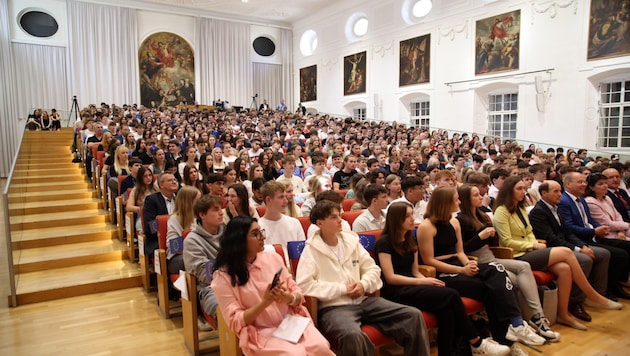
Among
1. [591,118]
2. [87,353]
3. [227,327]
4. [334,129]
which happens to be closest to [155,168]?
[87,353]

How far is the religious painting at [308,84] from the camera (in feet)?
81.9

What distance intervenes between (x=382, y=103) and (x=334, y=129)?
5937mm

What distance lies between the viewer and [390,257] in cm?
320

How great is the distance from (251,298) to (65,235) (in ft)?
14.2

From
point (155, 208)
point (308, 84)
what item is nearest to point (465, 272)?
point (155, 208)

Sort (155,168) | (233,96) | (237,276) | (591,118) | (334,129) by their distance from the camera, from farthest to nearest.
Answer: (233,96) < (334,129) < (591,118) < (155,168) < (237,276)

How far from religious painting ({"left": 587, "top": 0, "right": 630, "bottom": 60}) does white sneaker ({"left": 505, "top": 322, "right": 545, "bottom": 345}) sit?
40.4 feet

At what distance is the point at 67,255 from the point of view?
510 centimetres

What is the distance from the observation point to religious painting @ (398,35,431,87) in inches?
714

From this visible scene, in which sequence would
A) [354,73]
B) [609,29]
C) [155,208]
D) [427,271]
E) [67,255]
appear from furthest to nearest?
A: [354,73] → [609,29] → [67,255] → [155,208] → [427,271]

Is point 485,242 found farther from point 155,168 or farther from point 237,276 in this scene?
point 155,168

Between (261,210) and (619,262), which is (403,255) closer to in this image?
(261,210)

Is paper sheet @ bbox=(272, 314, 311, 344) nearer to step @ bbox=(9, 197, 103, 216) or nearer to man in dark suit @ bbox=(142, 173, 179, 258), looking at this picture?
man in dark suit @ bbox=(142, 173, 179, 258)

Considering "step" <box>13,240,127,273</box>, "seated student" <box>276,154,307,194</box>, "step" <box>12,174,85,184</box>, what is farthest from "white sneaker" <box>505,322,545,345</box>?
"step" <box>12,174,85,184</box>
